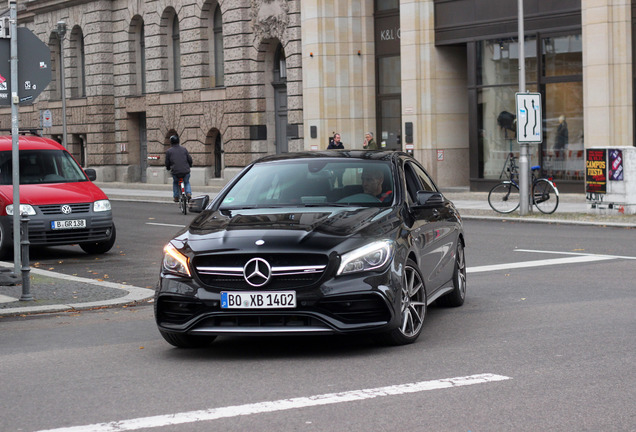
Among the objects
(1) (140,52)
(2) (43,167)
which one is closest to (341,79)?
(1) (140,52)

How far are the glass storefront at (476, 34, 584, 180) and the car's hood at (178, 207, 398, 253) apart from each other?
21214mm

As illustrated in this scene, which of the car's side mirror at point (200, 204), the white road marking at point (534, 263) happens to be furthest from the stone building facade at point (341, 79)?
the car's side mirror at point (200, 204)

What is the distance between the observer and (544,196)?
23.5 m

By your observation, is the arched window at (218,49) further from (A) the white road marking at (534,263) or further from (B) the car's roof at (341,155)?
(B) the car's roof at (341,155)

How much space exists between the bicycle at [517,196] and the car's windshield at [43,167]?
9991mm

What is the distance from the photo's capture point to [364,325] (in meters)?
7.88

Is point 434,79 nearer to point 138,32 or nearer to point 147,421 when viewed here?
point 138,32

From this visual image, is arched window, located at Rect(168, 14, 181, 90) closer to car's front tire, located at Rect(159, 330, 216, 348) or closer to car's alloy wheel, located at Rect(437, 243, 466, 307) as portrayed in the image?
car's alloy wheel, located at Rect(437, 243, 466, 307)

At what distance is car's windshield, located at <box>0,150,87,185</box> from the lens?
673 inches

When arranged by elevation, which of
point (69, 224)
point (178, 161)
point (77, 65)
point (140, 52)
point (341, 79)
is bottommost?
point (69, 224)

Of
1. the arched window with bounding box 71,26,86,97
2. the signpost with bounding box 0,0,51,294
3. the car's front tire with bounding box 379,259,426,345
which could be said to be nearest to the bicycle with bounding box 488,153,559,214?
the signpost with bounding box 0,0,51,294

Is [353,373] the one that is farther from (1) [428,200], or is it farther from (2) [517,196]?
(2) [517,196]

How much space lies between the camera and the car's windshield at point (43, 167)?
17094 mm

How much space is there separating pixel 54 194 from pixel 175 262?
29.0 feet
